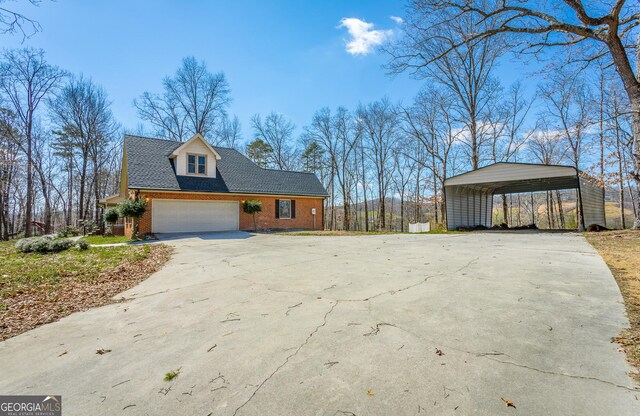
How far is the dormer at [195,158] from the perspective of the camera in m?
16.8

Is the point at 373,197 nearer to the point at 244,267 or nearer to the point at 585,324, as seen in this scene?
the point at 244,267

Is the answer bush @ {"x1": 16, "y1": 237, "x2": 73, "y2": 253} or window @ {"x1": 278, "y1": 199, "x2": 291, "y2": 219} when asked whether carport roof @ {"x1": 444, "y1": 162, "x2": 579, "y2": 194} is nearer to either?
window @ {"x1": 278, "y1": 199, "x2": 291, "y2": 219}

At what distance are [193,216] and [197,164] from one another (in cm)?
329

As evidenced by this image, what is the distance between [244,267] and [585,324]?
6.00 m

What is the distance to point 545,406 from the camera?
1.83 m

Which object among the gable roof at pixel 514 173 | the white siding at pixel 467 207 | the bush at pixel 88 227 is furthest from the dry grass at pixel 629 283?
the bush at pixel 88 227

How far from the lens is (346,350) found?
263cm

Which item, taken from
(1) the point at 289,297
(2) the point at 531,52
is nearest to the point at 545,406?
(1) the point at 289,297

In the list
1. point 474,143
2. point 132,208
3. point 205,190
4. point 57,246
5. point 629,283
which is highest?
point 474,143

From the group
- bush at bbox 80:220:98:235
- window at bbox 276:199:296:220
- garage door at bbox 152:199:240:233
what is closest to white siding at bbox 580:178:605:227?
window at bbox 276:199:296:220

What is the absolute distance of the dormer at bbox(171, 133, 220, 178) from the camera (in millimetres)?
16828

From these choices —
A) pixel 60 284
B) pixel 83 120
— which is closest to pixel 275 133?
pixel 83 120

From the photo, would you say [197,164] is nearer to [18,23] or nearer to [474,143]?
[18,23]

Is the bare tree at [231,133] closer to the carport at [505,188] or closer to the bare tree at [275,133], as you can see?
the bare tree at [275,133]
